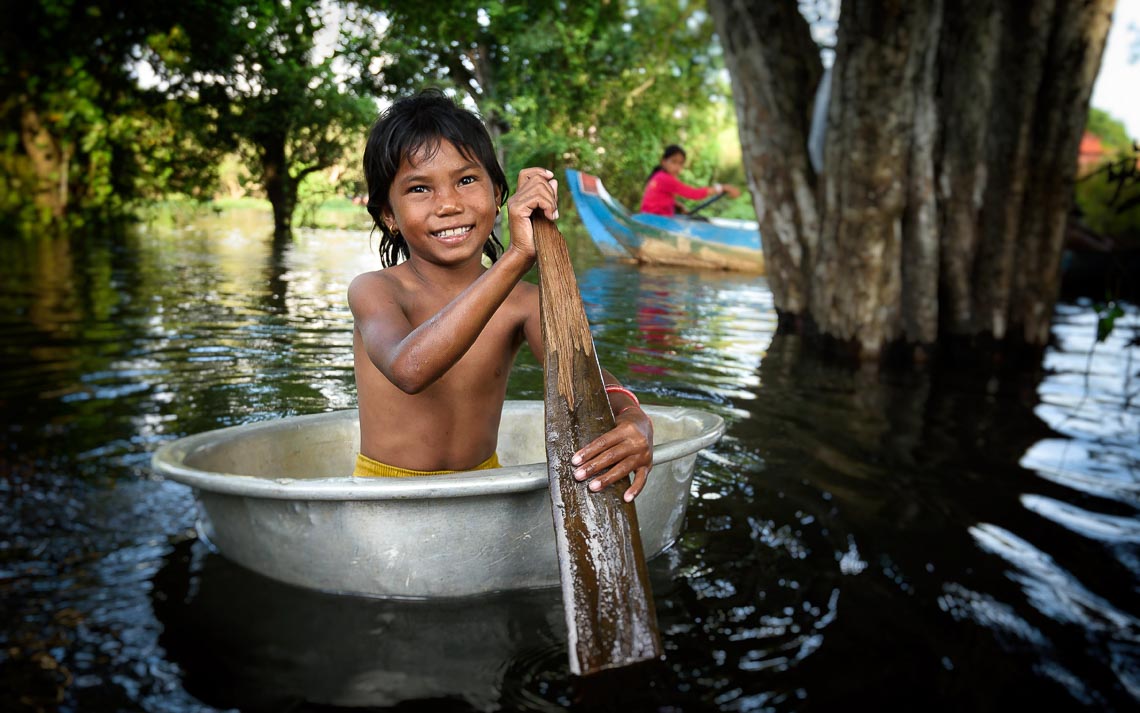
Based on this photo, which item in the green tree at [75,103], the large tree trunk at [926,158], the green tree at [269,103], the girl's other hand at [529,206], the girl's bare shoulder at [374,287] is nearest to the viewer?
the girl's other hand at [529,206]

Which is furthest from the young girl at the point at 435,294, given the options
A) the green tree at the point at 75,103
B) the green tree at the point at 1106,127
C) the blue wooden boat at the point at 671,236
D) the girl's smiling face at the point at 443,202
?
the green tree at the point at 1106,127

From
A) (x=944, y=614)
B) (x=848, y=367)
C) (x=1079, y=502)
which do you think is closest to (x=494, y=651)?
(x=944, y=614)

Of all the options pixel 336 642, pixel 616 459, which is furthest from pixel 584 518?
pixel 336 642

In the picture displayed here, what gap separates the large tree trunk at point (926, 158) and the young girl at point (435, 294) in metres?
3.31

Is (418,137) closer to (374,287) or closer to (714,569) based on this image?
(374,287)

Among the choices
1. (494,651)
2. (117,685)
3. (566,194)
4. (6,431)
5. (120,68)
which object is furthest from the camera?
(566,194)

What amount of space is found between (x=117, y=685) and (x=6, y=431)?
84.0 inches

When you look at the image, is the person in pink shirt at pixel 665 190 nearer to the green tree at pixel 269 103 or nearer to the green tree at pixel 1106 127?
the green tree at pixel 269 103

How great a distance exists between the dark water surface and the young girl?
0.43 m

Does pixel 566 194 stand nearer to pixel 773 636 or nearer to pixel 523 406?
pixel 523 406

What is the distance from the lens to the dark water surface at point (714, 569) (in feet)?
6.18

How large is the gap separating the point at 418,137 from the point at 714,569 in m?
1.34

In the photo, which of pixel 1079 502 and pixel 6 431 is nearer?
pixel 1079 502

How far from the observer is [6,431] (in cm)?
354
